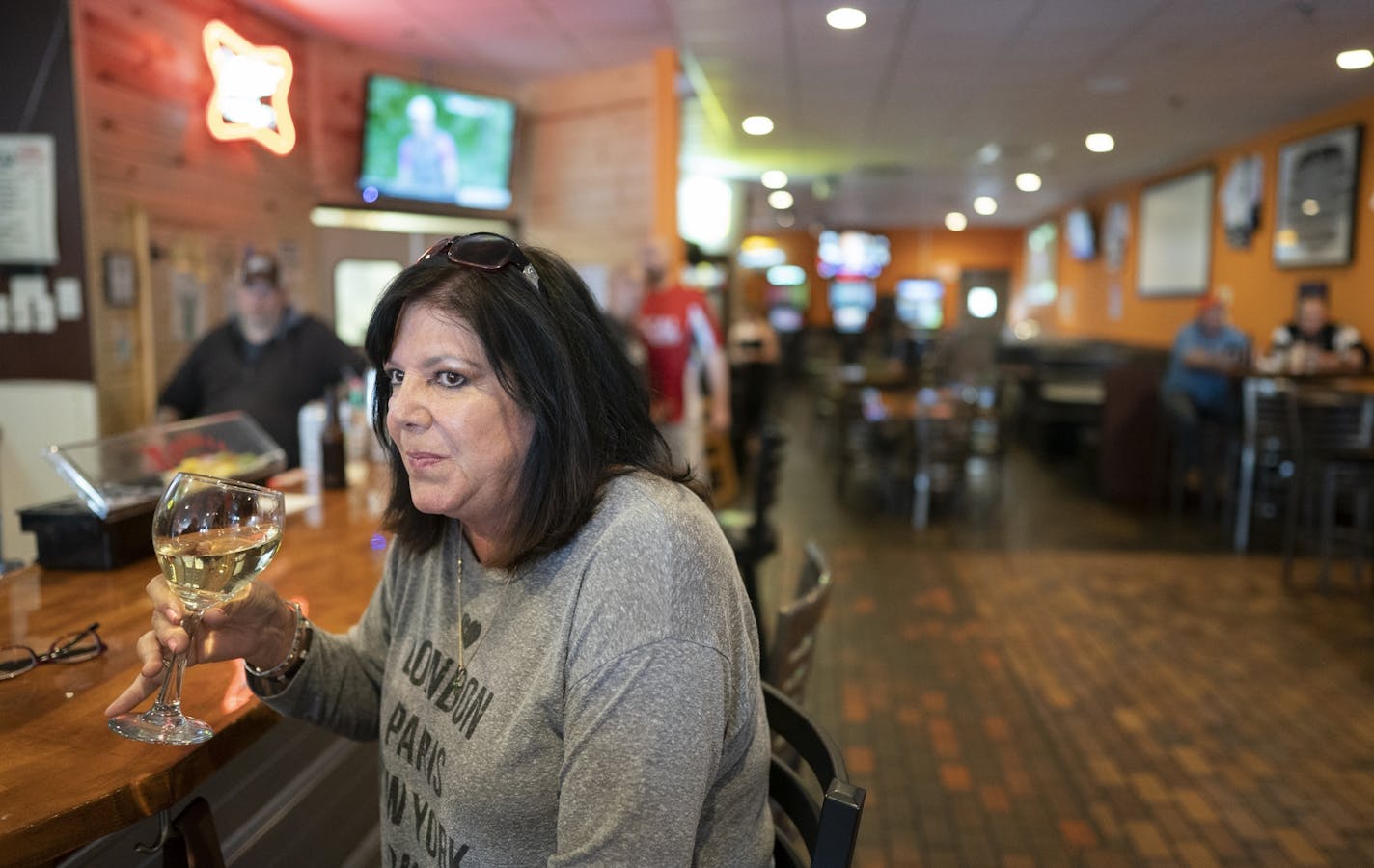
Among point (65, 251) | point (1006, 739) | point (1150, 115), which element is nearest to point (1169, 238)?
point (1150, 115)

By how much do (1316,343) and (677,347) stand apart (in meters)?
4.89

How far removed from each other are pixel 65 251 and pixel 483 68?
10.7 ft

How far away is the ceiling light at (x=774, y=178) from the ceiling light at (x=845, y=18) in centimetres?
628

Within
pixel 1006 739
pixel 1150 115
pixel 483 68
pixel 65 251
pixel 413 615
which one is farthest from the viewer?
pixel 1150 115

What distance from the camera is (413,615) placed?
1.43 meters

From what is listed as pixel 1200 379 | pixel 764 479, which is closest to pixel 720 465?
pixel 764 479

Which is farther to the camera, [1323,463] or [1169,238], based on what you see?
[1169,238]

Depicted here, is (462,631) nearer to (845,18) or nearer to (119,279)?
(119,279)

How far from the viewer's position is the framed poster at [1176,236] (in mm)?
10266

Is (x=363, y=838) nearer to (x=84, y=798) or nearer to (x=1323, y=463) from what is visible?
(x=84, y=798)

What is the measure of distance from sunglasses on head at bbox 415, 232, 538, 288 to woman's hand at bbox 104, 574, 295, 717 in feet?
→ 1.68

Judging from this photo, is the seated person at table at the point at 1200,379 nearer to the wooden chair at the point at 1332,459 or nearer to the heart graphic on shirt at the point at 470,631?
the wooden chair at the point at 1332,459

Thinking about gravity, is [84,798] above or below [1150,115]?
below

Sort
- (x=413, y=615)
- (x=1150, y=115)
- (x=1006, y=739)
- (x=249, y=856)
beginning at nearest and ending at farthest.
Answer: (x=413, y=615) → (x=249, y=856) → (x=1006, y=739) → (x=1150, y=115)
